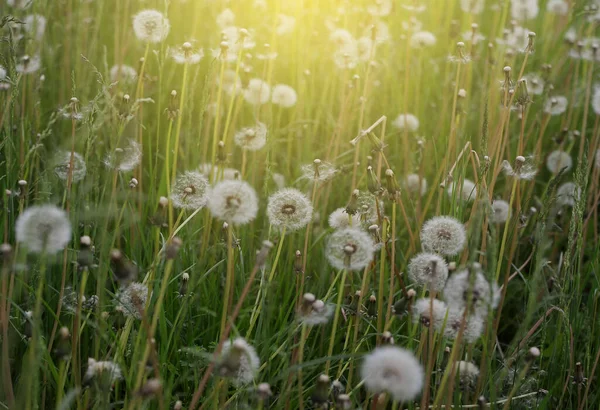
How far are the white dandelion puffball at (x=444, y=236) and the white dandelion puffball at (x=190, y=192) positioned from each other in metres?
0.50

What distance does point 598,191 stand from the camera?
7.23 feet

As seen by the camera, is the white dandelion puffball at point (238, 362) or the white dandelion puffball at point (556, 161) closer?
the white dandelion puffball at point (238, 362)

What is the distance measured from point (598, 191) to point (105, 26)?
7.36ft

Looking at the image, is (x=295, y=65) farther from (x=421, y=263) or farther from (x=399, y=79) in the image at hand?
(x=421, y=263)

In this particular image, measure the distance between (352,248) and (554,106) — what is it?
1.58 meters

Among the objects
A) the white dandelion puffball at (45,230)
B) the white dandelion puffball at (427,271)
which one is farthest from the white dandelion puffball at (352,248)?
the white dandelion puffball at (45,230)

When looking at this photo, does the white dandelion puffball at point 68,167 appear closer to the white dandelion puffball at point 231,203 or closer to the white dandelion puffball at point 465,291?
the white dandelion puffball at point 231,203

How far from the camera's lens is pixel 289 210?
4.87 ft

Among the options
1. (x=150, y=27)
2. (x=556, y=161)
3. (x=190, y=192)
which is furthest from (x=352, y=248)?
(x=556, y=161)

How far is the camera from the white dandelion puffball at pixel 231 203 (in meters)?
1.24

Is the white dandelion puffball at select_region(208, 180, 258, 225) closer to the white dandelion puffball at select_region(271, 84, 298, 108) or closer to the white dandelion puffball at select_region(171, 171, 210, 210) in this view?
the white dandelion puffball at select_region(171, 171, 210, 210)

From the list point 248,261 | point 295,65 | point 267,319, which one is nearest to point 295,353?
point 267,319

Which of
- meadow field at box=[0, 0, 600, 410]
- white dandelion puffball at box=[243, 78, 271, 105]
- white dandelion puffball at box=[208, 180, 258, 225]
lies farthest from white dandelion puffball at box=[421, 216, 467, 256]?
white dandelion puffball at box=[243, 78, 271, 105]

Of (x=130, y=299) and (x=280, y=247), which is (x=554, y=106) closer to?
(x=280, y=247)
